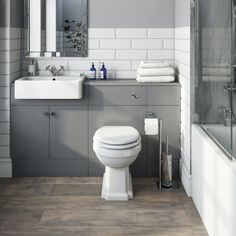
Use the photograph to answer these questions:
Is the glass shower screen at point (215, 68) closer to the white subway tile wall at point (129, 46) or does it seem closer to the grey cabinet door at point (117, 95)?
the grey cabinet door at point (117, 95)

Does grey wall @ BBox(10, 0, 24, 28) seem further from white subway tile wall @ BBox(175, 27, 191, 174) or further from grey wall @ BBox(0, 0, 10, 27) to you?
white subway tile wall @ BBox(175, 27, 191, 174)

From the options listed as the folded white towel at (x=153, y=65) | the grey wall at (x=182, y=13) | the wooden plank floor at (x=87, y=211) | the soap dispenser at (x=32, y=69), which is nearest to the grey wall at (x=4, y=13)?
the soap dispenser at (x=32, y=69)

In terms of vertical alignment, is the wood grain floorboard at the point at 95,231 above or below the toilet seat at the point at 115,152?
below

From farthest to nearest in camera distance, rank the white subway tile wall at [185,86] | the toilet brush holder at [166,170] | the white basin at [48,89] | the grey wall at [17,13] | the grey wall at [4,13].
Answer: the grey wall at [17,13] → the grey wall at [4,13] → the white basin at [48,89] → the toilet brush holder at [166,170] → the white subway tile wall at [185,86]

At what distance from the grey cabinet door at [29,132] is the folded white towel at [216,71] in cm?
158

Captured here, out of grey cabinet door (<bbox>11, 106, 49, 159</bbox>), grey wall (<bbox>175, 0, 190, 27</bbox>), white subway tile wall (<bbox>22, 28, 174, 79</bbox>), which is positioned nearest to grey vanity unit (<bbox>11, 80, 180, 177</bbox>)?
grey cabinet door (<bbox>11, 106, 49, 159</bbox>)

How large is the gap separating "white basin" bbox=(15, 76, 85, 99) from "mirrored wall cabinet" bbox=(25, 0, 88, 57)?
699 millimetres

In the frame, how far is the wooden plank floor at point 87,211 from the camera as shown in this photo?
3227 mm

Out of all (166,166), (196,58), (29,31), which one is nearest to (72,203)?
(166,166)

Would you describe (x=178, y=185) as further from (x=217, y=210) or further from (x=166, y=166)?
(x=217, y=210)

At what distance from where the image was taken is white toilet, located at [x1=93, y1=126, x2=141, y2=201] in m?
3.78

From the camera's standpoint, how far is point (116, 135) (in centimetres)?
395

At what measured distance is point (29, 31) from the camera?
16.1 ft

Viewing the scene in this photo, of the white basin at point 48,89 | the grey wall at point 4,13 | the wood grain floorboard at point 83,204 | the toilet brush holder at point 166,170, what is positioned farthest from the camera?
the grey wall at point 4,13
